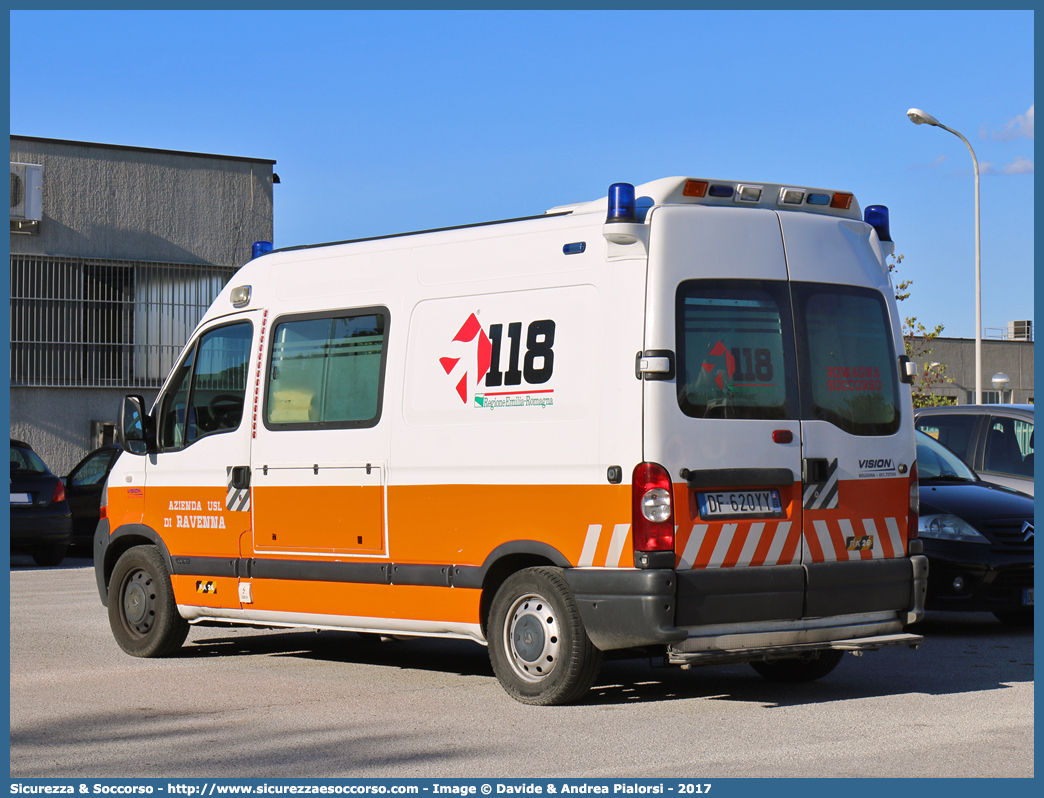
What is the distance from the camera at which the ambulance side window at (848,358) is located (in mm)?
7926

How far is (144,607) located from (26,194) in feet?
54.6

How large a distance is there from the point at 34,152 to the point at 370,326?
1864 centimetres

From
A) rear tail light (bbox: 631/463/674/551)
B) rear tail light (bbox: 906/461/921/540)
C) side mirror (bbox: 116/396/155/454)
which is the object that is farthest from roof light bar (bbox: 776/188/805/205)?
side mirror (bbox: 116/396/155/454)

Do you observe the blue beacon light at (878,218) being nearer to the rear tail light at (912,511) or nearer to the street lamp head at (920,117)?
the rear tail light at (912,511)

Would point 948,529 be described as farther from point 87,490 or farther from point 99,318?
point 99,318

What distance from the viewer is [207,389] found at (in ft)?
32.4

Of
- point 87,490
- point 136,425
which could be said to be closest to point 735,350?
point 136,425

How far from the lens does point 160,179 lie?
26344mm

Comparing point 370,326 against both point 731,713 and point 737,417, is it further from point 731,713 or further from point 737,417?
point 731,713

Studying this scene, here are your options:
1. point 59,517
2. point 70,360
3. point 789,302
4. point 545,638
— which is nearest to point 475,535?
point 545,638

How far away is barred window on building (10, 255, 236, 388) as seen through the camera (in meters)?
24.8

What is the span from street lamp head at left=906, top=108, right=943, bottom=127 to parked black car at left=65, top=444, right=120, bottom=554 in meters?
15.5

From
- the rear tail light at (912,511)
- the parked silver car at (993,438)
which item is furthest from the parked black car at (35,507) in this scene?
the rear tail light at (912,511)
